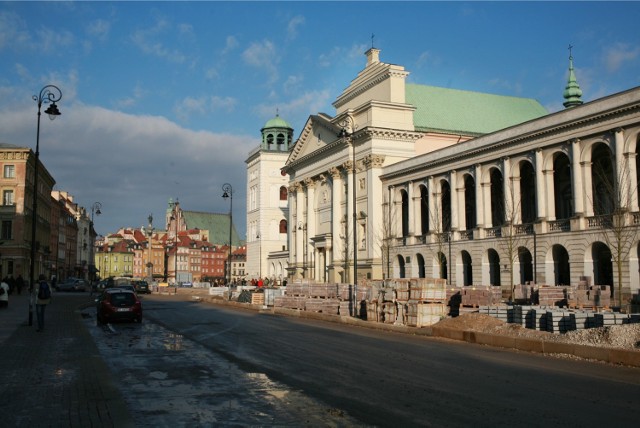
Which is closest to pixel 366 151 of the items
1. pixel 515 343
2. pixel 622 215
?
pixel 622 215

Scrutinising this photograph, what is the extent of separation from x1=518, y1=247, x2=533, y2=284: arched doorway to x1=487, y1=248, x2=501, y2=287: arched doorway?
218cm

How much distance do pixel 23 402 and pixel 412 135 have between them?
2269 inches

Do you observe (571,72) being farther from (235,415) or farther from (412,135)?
(235,415)

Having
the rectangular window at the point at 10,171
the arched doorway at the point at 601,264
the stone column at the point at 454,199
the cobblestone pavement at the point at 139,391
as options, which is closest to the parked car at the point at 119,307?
the cobblestone pavement at the point at 139,391

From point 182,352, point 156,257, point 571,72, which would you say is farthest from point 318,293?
point 156,257

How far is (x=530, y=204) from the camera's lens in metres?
50.0

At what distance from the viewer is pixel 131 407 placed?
30.8 ft

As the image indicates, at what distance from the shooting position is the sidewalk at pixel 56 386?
336 inches

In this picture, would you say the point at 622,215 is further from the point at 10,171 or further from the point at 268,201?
the point at 268,201

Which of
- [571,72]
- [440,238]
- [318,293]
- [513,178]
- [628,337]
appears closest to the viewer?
[628,337]

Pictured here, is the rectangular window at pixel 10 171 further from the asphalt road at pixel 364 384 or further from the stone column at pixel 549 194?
the asphalt road at pixel 364 384

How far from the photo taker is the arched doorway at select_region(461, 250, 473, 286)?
52438 millimetres

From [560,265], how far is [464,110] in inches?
1310

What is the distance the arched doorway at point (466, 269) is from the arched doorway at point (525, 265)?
18.2 ft
